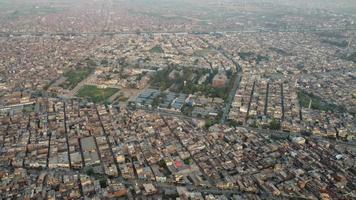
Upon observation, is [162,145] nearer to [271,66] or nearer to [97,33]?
[271,66]

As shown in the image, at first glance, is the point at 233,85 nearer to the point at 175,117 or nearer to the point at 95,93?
the point at 175,117

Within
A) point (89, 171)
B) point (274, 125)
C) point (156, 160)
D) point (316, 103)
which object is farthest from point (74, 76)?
point (316, 103)

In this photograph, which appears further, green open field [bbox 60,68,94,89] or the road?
green open field [bbox 60,68,94,89]

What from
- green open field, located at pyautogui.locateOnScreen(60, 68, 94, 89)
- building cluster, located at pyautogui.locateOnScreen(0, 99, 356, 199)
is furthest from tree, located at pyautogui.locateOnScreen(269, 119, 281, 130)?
green open field, located at pyautogui.locateOnScreen(60, 68, 94, 89)

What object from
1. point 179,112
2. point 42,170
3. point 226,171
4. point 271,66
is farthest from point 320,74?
point 42,170

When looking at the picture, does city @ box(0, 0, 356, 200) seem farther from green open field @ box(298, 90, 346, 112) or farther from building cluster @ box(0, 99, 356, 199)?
green open field @ box(298, 90, 346, 112)

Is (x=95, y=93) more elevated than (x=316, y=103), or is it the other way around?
(x=95, y=93)

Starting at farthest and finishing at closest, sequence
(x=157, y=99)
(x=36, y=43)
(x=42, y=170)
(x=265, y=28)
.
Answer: (x=265, y=28)
(x=36, y=43)
(x=157, y=99)
(x=42, y=170)

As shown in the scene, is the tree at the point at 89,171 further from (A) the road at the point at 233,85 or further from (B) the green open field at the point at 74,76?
(B) the green open field at the point at 74,76
